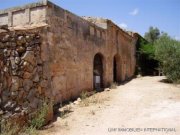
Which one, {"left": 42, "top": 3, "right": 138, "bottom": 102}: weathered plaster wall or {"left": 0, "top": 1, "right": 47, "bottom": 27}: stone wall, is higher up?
{"left": 0, "top": 1, "right": 47, "bottom": 27}: stone wall

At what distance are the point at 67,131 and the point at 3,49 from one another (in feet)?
8.95

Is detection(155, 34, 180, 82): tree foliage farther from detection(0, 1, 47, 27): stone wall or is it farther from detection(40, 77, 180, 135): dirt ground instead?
detection(0, 1, 47, 27): stone wall

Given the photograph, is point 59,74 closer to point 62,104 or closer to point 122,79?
point 62,104

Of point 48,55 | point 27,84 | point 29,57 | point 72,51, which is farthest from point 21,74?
point 72,51

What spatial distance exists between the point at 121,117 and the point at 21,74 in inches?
127

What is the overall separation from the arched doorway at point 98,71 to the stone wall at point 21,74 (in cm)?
668

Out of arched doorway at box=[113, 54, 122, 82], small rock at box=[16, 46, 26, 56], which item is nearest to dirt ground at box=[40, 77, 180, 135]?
small rock at box=[16, 46, 26, 56]

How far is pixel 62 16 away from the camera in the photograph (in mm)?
9648

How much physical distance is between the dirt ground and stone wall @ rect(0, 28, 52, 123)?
3.10ft

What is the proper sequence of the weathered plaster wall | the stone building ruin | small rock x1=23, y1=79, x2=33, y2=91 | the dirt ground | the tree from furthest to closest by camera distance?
the tree < the weathered plaster wall < small rock x1=23, y1=79, x2=33, y2=91 < the stone building ruin < the dirt ground

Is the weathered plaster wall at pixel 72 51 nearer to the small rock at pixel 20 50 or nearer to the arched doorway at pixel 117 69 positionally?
the small rock at pixel 20 50

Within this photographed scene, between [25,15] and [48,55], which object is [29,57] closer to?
[48,55]

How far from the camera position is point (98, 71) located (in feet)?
47.0

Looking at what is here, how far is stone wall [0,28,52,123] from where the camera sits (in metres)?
6.47
